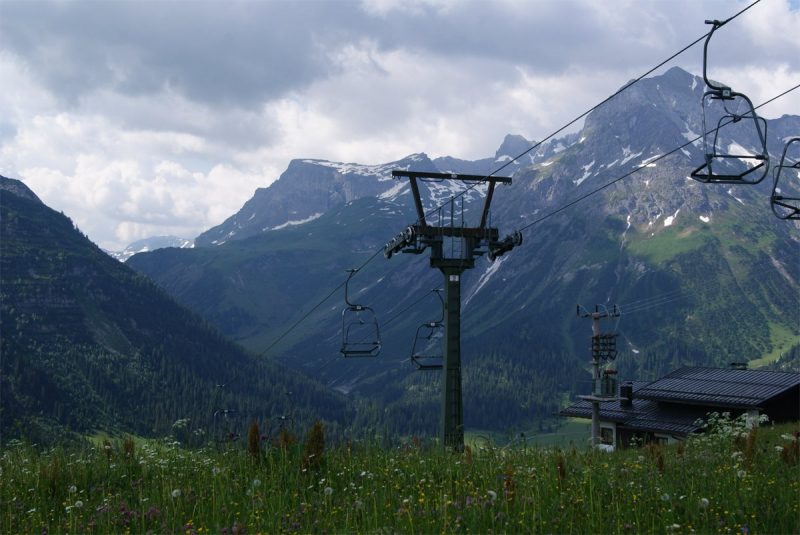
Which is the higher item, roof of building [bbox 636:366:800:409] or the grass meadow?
the grass meadow

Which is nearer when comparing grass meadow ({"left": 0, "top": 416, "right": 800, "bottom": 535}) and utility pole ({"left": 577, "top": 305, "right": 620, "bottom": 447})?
grass meadow ({"left": 0, "top": 416, "right": 800, "bottom": 535})

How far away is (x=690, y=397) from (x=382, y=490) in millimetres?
59184

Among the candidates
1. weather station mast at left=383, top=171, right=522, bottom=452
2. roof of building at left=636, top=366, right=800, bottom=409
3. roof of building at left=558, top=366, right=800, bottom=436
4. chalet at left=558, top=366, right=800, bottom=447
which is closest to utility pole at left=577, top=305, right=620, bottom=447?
chalet at left=558, top=366, right=800, bottom=447

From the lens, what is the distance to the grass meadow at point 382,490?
8.48 meters

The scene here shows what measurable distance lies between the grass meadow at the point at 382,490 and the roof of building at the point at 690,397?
173ft

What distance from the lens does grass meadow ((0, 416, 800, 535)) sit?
8477 mm

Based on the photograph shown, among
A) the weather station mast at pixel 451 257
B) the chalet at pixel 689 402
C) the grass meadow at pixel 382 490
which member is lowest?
the chalet at pixel 689 402

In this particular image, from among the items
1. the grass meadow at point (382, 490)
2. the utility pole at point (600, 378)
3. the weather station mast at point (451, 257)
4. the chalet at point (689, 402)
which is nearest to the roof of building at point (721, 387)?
the chalet at point (689, 402)

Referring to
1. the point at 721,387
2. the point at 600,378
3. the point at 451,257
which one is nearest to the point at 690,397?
the point at 721,387

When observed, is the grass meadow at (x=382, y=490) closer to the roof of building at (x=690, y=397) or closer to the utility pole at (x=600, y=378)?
the utility pole at (x=600, y=378)

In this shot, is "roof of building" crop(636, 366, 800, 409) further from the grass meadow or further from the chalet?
the grass meadow

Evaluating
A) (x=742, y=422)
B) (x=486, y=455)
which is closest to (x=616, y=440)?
(x=742, y=422)

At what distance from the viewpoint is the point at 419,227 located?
95.3ft

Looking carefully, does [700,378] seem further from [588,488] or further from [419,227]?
[588,488]
